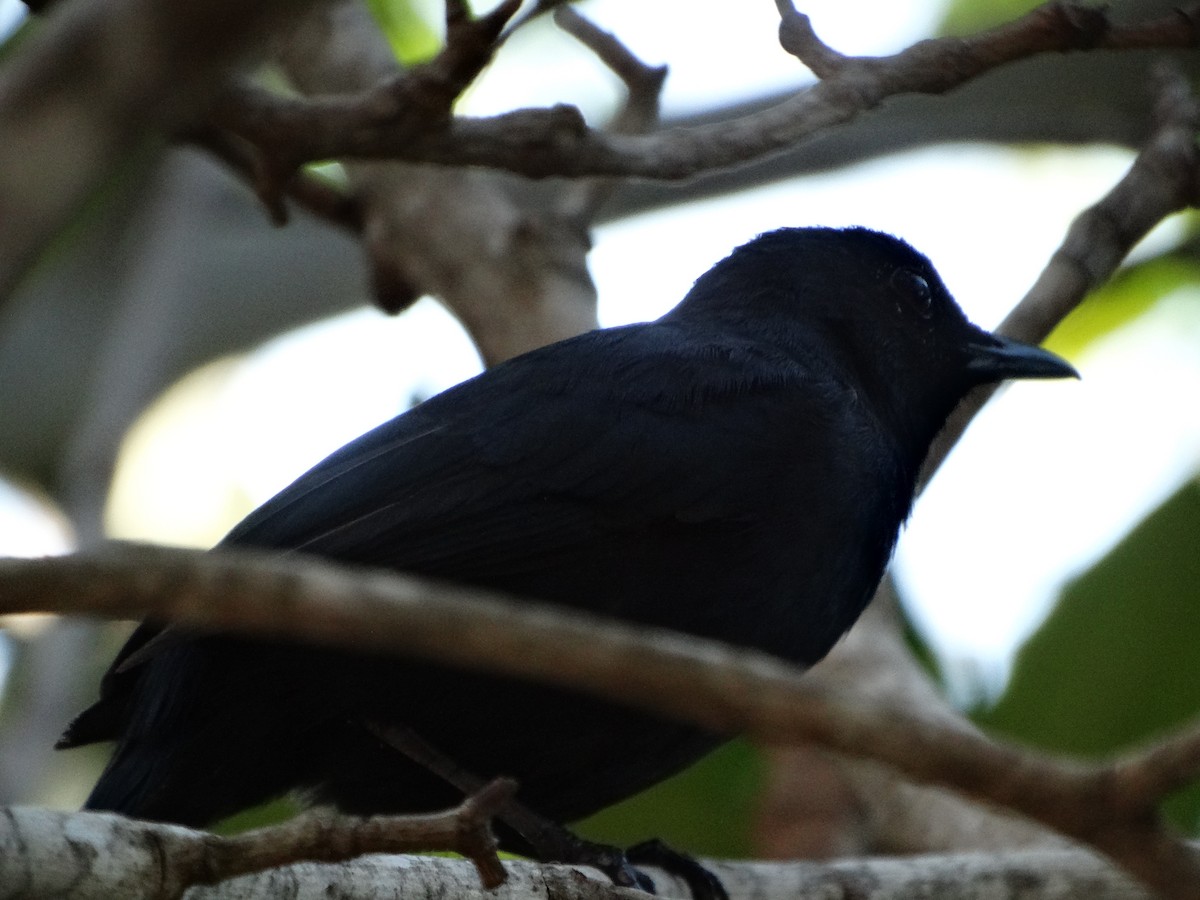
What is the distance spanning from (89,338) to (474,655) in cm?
648

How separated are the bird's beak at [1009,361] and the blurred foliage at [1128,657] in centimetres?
73

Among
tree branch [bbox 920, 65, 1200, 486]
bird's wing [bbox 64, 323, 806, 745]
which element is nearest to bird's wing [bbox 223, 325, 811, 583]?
bird's wing [bbox 64, 323, 806, 745]

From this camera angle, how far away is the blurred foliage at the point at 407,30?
7578 mm

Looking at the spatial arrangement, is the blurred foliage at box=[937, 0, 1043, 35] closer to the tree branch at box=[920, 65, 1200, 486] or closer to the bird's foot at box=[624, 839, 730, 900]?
the tree branch at box=[920, 65, 1200, 486]

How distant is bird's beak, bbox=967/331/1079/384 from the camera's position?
15.1 ft

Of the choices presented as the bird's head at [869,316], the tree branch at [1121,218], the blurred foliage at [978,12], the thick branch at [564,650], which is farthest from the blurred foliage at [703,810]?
the blurred foliage at [978,12]

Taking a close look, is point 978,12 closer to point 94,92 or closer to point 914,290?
point 914,290

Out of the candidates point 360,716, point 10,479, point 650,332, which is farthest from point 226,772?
point 10,479

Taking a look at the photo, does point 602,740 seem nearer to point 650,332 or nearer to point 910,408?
point 650,332

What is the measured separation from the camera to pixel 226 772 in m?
3.73

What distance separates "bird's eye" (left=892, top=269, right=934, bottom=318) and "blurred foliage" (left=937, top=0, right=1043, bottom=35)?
273 centimetres

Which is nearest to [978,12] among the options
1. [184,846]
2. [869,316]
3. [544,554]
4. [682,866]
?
[869,316]

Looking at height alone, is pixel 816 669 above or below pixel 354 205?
below

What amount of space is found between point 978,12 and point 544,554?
4743mm
